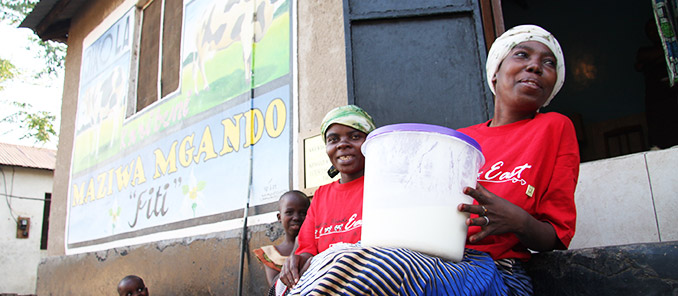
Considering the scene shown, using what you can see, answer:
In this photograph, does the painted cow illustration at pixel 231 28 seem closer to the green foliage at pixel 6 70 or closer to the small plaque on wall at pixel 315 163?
the small plaque on wall at pixel 315 163

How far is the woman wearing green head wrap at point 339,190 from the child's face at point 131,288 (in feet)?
7.75

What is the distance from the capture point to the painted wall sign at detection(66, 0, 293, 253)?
396 centimetres

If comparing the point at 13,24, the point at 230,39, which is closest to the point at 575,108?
the point at 230,39

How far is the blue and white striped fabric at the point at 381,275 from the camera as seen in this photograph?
1.03 m

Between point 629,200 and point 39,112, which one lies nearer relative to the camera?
point 629,200

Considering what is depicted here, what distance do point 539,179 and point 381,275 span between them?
2.41 feet

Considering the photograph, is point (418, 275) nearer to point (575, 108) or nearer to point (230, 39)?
point (230, 39)

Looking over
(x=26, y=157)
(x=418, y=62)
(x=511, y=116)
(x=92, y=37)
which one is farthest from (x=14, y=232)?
(x=511, y=116)

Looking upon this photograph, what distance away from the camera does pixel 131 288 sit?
3986 millimetres

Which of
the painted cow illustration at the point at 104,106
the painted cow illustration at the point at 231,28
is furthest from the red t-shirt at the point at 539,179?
the painted cow illustration at the point at 104,106

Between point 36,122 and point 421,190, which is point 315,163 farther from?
point 36,122

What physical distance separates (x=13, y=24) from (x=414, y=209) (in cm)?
1071

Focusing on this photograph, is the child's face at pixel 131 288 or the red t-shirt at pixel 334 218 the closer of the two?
the red t-shirt at pixel 334 218

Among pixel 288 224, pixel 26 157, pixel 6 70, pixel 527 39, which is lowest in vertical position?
pixel 288 224
